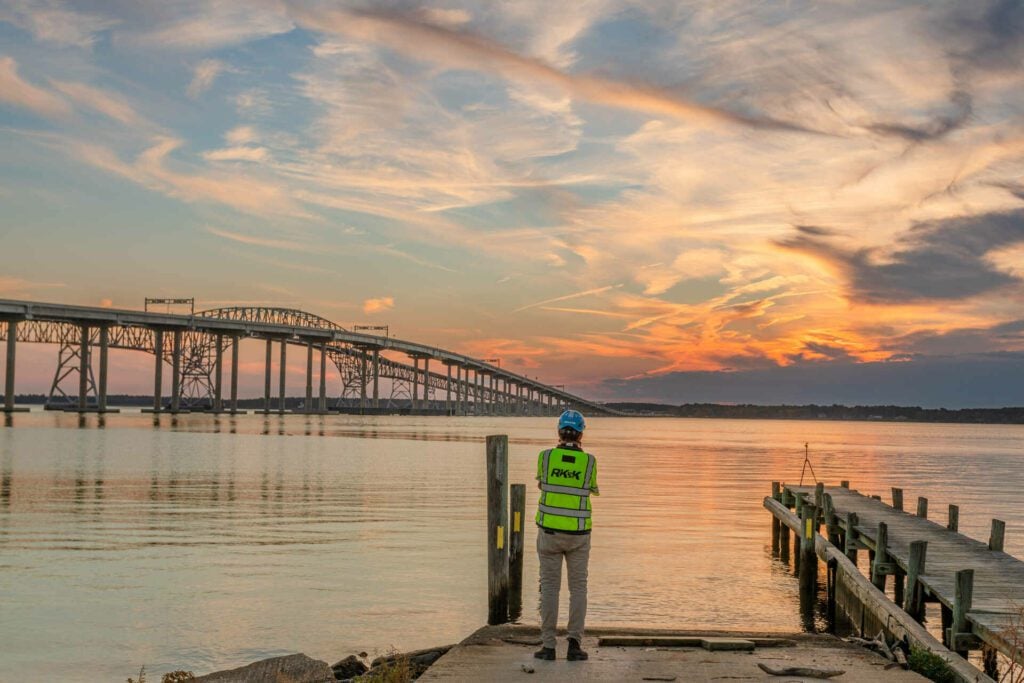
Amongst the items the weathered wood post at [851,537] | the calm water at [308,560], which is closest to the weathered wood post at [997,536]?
the weathered wood post at [851,537]

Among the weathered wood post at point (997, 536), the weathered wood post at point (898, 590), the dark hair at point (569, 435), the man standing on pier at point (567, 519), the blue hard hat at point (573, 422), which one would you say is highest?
the blue hard hat at point (573, 422)

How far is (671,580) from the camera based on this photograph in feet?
69.1

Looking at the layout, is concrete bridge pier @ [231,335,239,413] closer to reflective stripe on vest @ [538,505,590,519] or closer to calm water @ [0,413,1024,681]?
calm water @ [0,413,1024,681]

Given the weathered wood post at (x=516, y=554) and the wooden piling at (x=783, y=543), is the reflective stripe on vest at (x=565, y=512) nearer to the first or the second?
the weathered wood post at (x=516, y=554)

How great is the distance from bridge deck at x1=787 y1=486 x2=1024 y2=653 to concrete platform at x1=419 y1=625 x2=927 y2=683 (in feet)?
5.44

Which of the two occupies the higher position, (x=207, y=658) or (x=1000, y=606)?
(x=1000, y=606)

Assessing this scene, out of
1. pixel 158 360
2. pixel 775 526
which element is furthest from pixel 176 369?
pixel 775 526

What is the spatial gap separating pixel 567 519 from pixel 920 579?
7.38m

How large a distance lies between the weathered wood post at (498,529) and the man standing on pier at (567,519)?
4.12 metres

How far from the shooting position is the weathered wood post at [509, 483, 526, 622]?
50.3 feet

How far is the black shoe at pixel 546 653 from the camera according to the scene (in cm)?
1034

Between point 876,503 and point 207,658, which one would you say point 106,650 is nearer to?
point 207,658

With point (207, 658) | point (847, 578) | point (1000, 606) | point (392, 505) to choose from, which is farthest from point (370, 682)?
point (392, 505)

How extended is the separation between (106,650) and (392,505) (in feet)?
67.8
